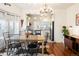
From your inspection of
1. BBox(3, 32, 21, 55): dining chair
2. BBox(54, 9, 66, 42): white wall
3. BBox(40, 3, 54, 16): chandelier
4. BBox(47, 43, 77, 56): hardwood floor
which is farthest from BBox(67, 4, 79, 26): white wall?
BBox(3, 32, 21, 55): dining chair

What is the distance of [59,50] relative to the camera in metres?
2.23

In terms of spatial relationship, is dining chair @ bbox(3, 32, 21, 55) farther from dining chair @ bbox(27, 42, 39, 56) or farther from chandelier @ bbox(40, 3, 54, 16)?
chandelier @ bbox(40, 3, 54, 16)

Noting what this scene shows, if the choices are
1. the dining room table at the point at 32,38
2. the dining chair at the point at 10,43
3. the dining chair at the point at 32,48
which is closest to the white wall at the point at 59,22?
the dining room table at the point at 32,38

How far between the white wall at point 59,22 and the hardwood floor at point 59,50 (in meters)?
0.11

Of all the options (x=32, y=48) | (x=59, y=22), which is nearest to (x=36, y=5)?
(x=59, y=22)

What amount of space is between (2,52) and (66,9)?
4.41ft

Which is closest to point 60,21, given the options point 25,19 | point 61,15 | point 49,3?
point 61,15

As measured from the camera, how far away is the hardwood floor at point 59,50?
217 cm

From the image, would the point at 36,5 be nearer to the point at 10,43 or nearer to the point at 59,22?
the point at 59,22

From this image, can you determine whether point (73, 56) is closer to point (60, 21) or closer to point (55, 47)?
point (55, 47)

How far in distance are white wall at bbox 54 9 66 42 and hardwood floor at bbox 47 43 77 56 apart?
4.3 inches

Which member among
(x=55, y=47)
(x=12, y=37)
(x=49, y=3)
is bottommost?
(x=55, y=47)

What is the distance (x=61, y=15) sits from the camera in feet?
7.39

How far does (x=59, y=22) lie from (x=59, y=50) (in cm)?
51
